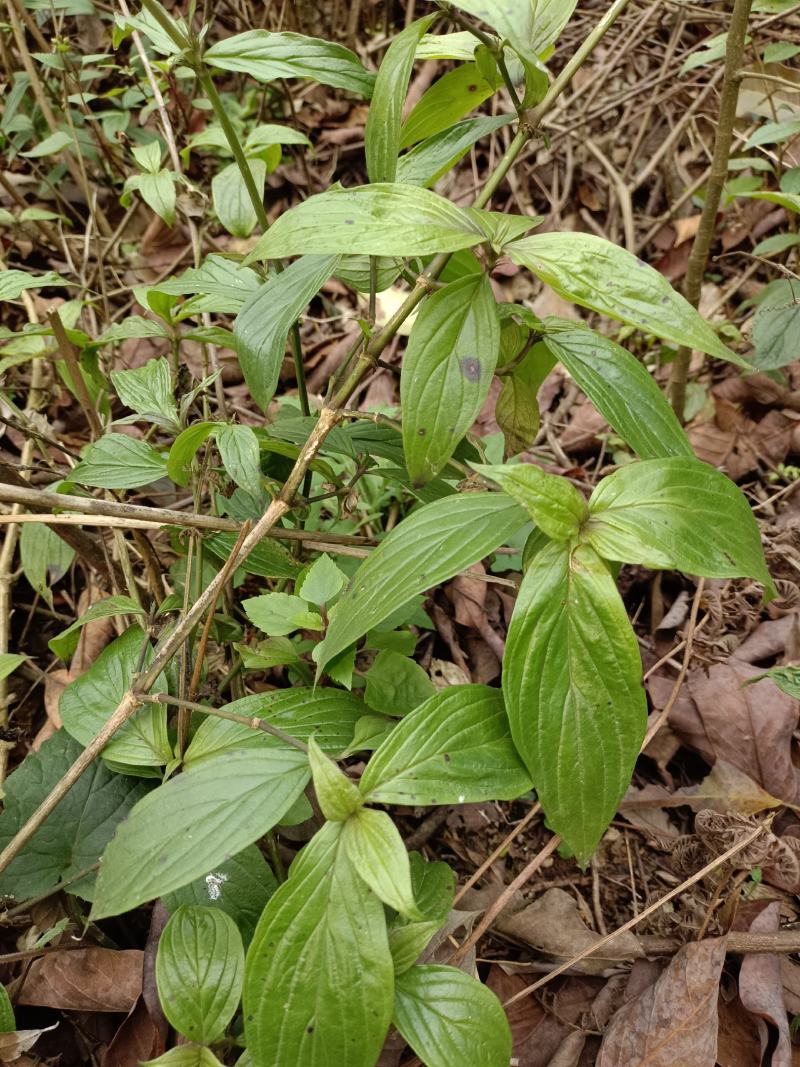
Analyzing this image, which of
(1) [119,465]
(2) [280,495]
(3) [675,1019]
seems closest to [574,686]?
(2) [280,495]

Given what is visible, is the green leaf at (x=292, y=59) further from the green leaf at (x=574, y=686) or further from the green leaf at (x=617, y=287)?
the green leaf at (x=574, y=686)

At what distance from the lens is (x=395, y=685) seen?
1.12 m

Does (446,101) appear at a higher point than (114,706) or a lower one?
higher

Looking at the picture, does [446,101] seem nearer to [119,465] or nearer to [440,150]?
[440,150]

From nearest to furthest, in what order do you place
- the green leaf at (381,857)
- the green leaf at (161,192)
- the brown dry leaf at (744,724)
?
1. the green leaf at (381,857)
2. the brown dry leaf at (744,724)
3. the green leaf at (161,192)

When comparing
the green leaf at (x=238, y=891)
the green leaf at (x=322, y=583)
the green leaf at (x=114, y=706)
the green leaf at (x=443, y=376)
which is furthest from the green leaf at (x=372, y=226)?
the green leaf at (x=238, y=891)

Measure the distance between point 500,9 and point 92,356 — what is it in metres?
1.07

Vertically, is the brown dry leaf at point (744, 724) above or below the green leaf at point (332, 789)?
below

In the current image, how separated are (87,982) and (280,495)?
0.77m

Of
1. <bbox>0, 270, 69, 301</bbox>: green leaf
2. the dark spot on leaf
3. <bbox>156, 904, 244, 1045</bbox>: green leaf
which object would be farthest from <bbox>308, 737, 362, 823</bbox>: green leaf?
Result: <bbox>0, 270, 69, 301</bbox>: green leaf

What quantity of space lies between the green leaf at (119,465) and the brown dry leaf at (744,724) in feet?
3.56

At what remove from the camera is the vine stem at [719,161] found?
1.35 metres

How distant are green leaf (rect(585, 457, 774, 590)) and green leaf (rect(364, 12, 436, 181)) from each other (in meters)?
0.52

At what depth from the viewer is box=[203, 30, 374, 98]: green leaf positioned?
1.07m
